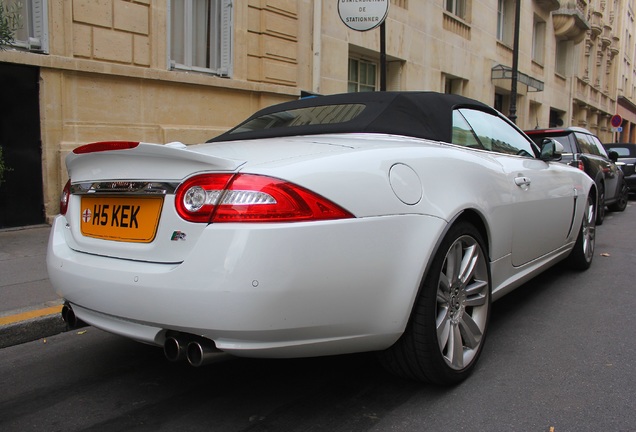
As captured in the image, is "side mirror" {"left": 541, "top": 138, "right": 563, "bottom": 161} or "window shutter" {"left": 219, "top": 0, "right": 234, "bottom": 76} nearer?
"side mirror" {"left": 541, "top": 138, "right": 563, "bottom": 161}

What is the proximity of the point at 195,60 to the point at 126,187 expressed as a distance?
7406 millimetres

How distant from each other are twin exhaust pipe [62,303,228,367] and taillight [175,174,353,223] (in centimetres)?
47

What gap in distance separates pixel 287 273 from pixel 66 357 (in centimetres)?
205

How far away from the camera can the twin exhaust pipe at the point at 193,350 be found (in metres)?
2.14

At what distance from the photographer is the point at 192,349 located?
216cm

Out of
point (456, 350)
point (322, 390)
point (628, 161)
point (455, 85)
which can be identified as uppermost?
point (455, 85)

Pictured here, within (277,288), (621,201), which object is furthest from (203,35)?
(621,201)

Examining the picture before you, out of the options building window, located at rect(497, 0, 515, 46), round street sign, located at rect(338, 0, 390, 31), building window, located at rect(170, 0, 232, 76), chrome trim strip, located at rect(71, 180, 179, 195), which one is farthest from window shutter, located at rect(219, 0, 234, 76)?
building window, located at rect(497, 0, 515, 46)

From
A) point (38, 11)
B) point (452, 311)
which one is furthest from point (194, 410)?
point (38, 11)

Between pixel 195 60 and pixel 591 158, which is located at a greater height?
pixel 195 60

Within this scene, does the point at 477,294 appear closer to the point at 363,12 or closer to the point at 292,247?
the point at 292,247

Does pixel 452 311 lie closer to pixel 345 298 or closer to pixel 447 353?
pixel 447 353

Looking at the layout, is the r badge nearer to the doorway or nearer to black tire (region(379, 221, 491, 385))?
black tire (region(379, 221, 491, 385))

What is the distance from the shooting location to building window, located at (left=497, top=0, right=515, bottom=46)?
20945 millimetres
